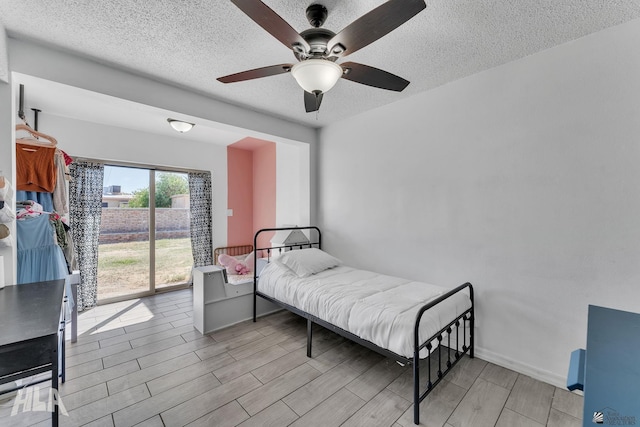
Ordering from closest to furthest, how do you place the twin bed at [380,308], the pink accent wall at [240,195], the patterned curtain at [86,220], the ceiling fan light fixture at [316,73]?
the ceiling fan light fixture at [316,73] → the twin bed at [380,308] → the patterned curtain at [86,220] → the pink accent wall at [240,195]

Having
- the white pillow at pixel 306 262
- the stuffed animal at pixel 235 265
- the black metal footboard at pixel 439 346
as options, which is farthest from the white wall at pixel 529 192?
the stuffed animal at pixel 235 265

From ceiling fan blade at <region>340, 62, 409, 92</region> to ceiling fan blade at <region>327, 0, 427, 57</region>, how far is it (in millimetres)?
163

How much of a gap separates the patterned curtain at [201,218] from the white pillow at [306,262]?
2162mm

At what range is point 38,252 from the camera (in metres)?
2.20

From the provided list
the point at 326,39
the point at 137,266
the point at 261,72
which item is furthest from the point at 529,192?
the point at 137,266

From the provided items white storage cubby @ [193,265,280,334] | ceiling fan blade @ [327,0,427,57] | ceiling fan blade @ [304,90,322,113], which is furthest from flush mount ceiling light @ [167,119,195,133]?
ceiling fan blade @ [327,0,427,57]

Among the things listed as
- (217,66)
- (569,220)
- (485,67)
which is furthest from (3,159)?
(569,220)

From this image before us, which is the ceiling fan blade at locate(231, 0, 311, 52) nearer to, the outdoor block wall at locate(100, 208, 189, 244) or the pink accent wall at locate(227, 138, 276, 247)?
the pink accent wall at locate(227, 138, 276, 247)

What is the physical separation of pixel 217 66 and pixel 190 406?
8.49 ft

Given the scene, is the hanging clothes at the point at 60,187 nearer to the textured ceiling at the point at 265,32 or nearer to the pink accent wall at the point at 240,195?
the textured ceiling at the point at 265,32

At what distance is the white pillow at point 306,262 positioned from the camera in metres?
2.96

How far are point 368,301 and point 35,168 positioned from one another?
3.06 meters

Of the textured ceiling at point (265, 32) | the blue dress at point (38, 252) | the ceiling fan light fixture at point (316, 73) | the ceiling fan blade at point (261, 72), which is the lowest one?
the blue dress at point (38, 252)

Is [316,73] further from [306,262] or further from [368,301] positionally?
[306,262]
